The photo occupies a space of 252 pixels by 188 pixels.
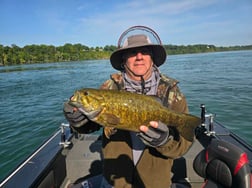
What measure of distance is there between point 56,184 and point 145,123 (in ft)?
8.54

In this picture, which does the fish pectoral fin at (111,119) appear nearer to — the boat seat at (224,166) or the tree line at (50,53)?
the boat seat at (224,166)

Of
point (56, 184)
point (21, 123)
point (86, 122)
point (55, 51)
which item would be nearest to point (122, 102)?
point (86, 122)

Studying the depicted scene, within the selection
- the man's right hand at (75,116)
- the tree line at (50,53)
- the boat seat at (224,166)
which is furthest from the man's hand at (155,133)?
the tree line at (50,53)

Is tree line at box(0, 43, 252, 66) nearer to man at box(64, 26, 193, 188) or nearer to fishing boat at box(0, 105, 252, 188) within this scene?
fishing boat at box(0, 105, 252, 188)

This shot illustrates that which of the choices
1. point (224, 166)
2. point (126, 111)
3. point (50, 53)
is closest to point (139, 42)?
point (126, 111)

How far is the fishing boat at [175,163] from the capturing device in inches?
107

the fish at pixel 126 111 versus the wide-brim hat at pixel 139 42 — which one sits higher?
the wide-brim hat at pixel 139 42

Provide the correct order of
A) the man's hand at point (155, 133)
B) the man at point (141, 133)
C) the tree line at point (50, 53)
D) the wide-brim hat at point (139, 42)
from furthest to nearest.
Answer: the tree line at point (50, 53), the wide-brim hat at point (139, 42), the man at point (141, 133), the man's hand at point (155, 133)

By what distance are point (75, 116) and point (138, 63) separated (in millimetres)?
1052

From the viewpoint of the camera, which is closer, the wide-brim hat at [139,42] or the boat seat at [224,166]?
the boat seat at [224,166]

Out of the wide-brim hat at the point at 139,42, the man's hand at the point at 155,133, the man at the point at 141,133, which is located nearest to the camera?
the man's hand at the point at 155,133

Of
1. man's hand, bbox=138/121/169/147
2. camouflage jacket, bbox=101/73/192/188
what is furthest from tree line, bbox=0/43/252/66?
man's hand, bbox=138/121/169/147

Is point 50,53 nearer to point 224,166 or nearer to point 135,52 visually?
point 135,52

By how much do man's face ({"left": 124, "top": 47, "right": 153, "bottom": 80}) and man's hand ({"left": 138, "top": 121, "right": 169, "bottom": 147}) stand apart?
2.49ft
